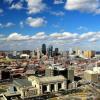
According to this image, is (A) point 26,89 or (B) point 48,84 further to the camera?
(B) point 48,84

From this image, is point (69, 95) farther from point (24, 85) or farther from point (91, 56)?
point (91, 56)

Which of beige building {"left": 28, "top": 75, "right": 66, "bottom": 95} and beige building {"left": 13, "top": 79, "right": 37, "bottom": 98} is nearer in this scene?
beige building {"left": 13, "top": 79, "right": 37, "bottom": 98}

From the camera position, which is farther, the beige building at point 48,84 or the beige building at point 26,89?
the beige building at point 48,84

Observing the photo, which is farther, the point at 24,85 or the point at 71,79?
the point at 71,79

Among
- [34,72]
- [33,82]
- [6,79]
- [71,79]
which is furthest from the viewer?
[34,72]

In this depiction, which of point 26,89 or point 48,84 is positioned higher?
point 48,84

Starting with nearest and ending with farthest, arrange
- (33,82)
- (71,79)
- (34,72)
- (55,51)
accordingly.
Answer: (33,82), (71,79), (34,72), (55,51)

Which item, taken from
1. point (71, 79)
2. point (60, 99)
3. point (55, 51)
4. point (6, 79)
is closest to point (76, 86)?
point (71, 79)

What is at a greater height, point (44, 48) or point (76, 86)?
point (44, 48)
